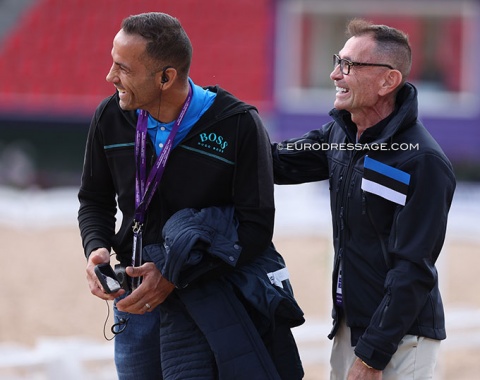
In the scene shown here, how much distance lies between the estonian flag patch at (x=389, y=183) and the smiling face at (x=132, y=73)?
0.70 m

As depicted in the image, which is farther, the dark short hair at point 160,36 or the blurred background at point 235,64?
the blurred background at point 235,64

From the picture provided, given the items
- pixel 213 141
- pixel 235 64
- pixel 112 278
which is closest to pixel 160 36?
pixel 213 141

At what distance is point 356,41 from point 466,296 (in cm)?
Result: 604

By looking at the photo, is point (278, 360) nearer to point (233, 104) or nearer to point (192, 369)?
point (192, 369)

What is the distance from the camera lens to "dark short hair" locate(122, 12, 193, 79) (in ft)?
8.87

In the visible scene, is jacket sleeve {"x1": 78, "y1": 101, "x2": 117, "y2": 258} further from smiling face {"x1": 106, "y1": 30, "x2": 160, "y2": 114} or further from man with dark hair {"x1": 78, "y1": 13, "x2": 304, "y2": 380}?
smiling face {"x1": 106, "y1": 30, "x2": 160, "y2": 114}

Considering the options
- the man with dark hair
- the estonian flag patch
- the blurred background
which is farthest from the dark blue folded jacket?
the blurred background

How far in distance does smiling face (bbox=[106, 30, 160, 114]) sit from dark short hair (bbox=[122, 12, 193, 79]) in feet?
0.06

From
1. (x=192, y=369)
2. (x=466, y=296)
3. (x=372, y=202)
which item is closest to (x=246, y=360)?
(x=192, y=369)

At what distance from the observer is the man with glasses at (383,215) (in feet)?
8.93

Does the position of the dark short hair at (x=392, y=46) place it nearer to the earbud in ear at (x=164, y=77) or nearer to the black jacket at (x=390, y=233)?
the black jacket at (x=390, y=233)

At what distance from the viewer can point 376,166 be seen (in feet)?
9.20

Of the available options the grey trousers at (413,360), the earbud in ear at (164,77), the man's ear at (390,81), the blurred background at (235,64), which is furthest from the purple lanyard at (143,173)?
the blurred background at (235,64)

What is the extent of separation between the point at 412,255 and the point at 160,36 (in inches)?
37.9
